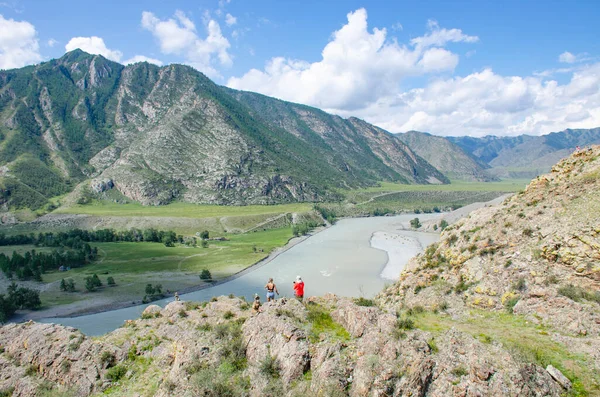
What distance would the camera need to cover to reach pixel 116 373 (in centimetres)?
1611

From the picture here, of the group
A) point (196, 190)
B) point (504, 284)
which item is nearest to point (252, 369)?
point (504, 284)

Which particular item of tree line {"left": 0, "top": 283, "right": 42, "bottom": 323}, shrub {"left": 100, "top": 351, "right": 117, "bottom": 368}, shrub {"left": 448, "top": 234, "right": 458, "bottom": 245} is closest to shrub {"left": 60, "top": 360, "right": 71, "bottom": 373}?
shrub {"left": 100, "top": 351, "right": 117, "bottom": 368}

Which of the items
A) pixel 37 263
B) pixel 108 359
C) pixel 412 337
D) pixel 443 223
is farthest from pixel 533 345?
pixel 443 223

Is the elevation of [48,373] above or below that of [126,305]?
above

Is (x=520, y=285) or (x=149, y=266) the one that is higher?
(x=520, y=285)

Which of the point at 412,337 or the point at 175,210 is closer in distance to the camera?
the point at 412,337

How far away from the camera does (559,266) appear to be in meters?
19.9

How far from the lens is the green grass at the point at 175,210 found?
519 ft

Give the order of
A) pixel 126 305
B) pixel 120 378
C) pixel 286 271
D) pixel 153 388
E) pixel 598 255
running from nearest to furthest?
pixel 153 388
pixel 120 378
pixel 598 255
pixel 126 305
pixel 286 271

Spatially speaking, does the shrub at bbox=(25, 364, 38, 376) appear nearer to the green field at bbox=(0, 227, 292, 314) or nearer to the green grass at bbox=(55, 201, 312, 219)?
the green field at bbox=(0, 227, 292, 314)

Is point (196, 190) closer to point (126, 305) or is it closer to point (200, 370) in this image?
point (126, 305)

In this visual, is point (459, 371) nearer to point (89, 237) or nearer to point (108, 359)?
Result: point (108, 359)

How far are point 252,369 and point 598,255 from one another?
60.5ft

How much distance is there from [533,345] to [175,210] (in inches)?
6793
